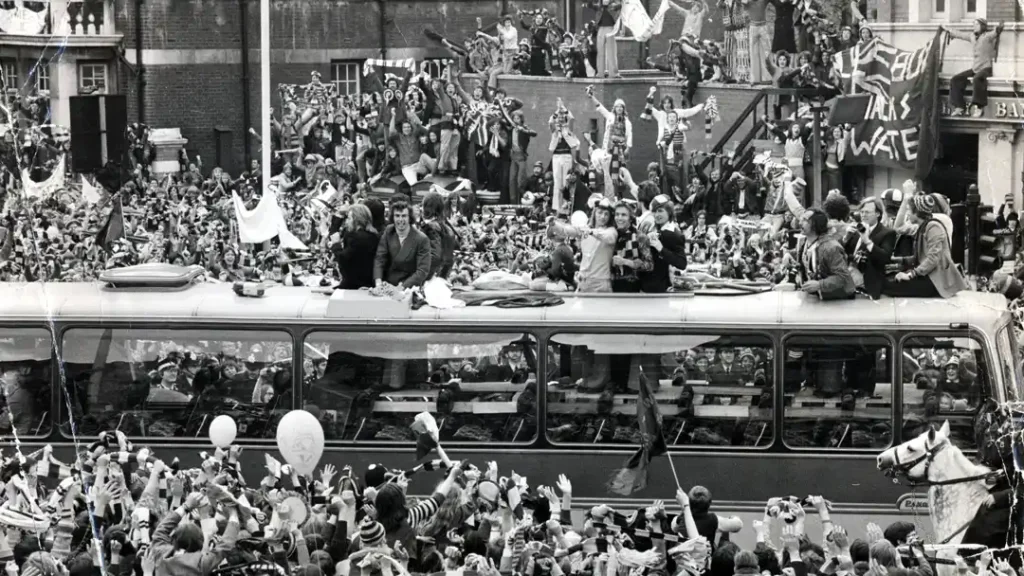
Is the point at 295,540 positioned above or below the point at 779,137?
below

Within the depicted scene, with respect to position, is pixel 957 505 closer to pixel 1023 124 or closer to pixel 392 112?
pixel 1023 124

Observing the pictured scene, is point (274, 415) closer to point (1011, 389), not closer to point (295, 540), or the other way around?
point (295, 540)

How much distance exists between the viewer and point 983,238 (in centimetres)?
2523

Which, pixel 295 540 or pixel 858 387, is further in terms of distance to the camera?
pixel 858 387

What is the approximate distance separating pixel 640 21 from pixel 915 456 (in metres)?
21.1

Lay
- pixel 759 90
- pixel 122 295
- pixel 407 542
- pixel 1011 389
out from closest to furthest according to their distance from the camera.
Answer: pixel 407 542, pixel 1011 389, pixel 122 295, pixel 759 90

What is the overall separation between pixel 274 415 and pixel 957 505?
556 centimetres

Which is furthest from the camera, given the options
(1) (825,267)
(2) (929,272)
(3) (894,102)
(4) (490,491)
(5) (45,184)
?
(5) (45,184)

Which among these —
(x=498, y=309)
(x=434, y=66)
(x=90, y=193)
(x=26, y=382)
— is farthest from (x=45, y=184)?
(x=498, y=309)

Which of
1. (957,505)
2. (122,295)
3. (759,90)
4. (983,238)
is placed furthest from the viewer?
(759,90)

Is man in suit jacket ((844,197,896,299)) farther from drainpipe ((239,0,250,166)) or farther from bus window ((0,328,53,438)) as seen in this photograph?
drainpipe ((239,0,250,166))

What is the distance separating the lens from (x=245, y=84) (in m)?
37.4

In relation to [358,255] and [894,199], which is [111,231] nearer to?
[358,255]

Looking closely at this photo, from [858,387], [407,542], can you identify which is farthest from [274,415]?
[858,387]
